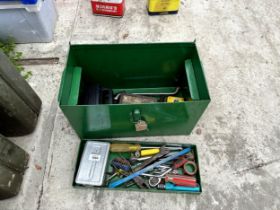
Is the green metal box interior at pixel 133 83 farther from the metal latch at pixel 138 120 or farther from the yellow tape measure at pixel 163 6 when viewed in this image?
the yellow tape measure at pixel 163 6

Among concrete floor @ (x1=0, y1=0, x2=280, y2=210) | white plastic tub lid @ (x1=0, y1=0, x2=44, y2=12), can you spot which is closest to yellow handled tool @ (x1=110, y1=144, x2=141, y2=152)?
concrete floor @ (x1=0, y1=0, x2=280, y2=210)

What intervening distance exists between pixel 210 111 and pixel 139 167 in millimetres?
668

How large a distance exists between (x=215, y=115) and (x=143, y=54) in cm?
67

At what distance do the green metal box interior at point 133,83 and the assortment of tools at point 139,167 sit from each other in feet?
0.36

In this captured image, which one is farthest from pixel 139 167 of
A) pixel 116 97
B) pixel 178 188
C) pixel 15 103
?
pixel 15 103

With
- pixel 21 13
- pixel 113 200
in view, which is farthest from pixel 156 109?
pixel 21 13

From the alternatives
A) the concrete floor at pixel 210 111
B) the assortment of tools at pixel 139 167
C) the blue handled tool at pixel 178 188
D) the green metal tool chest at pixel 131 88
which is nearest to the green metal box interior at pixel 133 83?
the green metal tool chest at pixel 131 88

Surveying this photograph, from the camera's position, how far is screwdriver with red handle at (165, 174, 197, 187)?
1.27 m

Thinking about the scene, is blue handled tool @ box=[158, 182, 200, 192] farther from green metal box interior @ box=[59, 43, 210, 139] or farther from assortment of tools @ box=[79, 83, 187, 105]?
assortment of tools @ box=[79, 83, 187, 105]

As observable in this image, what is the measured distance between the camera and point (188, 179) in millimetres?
1281

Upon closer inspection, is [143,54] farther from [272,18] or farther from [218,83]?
[272,18]

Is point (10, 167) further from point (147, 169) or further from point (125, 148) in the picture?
point (147, 169)

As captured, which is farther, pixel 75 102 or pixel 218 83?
pixel 218 83

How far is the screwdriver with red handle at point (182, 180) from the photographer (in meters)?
1.27
